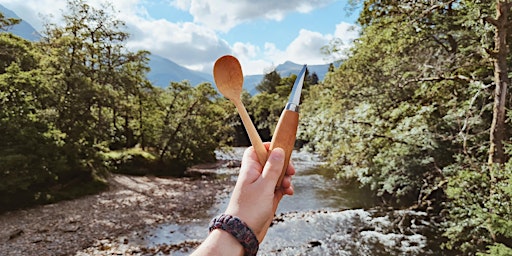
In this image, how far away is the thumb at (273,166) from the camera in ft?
2.97

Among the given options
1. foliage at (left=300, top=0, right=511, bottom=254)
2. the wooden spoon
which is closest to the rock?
foliage at (left=300, top=0, right=511, bottom=254)

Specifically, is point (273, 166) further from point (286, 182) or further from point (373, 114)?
point (373, 114)

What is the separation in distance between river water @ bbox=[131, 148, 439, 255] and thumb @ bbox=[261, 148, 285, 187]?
7.14m

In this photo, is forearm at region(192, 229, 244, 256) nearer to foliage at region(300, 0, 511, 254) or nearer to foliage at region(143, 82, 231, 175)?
foliage at region(300, 0, 511, 254)

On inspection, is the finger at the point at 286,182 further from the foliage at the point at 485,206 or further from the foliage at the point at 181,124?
the foliage at the point at 181,124

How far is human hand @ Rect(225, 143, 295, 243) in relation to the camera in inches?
34.8

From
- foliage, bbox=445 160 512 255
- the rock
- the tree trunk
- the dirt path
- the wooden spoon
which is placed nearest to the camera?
the wooden spoon

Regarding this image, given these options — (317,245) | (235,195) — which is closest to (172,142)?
(317,245)

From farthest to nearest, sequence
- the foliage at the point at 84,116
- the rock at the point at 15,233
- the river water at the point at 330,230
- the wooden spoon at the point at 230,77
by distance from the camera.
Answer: the foliage at the point at 84,116 < the rock at the point at 15,233 < the river water at the point at 330,230 < the wooden spoon at the point at 230,77

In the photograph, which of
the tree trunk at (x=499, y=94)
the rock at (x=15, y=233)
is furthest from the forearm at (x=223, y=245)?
the rock at (x=15, y=233)

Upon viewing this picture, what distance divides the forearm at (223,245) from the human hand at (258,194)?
2.1 inches

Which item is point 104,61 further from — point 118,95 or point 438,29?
point 438,29

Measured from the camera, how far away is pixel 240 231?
0.85m

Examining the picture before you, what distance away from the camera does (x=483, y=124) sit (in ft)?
21.5
